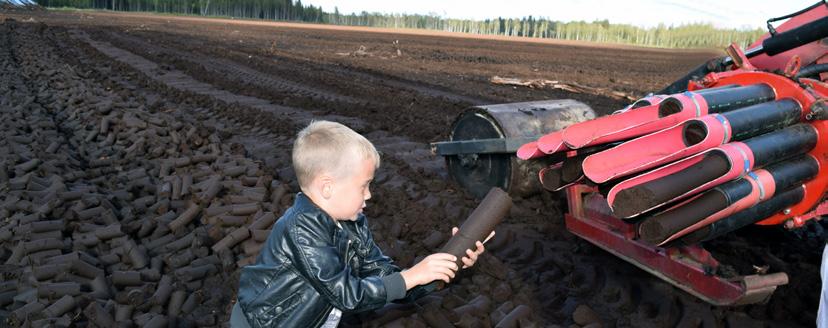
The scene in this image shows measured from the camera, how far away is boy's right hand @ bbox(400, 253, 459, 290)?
8.63ft

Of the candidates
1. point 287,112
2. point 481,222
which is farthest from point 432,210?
point 287,112

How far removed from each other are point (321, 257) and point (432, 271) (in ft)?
1.56

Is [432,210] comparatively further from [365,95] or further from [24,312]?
[365,95]

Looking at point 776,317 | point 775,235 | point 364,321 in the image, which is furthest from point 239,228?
point 775,235

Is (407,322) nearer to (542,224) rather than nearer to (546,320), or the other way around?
(546,320)

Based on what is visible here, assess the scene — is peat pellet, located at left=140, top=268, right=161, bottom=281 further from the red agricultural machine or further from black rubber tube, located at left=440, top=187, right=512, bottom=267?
the red agricultural machine

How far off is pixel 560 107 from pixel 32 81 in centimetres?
1126

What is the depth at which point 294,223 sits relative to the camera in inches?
99.4

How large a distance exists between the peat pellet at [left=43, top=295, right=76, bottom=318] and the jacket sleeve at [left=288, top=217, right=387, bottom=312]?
6.07ft

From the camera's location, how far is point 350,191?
256 cm

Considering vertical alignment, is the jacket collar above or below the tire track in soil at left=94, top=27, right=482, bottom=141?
above

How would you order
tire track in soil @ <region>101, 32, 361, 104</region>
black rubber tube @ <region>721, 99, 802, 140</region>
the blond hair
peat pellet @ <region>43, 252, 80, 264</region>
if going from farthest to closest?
tire track in soil @ <region>101, 32, 361, 104</region> < peat pellet @ <region>43, 252, 80, 264</region> < black rubber tube @ <region>721, 99, 802, 140</region> < the blond hair

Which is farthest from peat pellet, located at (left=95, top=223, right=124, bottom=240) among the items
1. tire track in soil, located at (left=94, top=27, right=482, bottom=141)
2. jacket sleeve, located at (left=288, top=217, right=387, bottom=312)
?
tire track in soil, located at (left=94, top=27, right=482, bottom=141)

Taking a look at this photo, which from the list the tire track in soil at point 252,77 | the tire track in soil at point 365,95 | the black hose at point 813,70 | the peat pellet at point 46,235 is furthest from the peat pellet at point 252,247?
the tire track in soil at point 252,77
